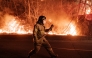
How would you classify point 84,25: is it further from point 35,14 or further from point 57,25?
point 35,14

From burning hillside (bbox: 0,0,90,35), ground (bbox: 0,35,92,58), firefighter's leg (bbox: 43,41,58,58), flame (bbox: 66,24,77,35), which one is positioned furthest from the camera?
burning hillside (bbox: 0,0,90,35)

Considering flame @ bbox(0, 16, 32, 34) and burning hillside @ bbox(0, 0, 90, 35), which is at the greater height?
burning hillside @ bbox(0, 0, 90, 35)

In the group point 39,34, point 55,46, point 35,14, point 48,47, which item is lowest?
point 55,46

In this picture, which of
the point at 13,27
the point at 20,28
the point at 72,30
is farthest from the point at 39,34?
the point at 13,27

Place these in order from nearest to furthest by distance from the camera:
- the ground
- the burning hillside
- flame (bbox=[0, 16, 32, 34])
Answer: the ground
the burning hillside
flame (bbox=[0, 16, 32, 34])

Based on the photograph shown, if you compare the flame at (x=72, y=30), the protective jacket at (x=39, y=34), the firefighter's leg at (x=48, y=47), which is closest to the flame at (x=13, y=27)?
the flame at (x=72, y=30)

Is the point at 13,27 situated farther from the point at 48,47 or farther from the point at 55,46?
the point at 48,47

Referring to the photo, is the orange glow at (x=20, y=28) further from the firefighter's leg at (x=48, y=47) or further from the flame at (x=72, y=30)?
the firefighter's leg at (x=48, y=47)

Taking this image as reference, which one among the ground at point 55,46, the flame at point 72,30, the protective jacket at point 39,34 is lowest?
the ground at point 55,46

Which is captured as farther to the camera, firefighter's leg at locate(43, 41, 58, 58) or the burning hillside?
the burning hillside

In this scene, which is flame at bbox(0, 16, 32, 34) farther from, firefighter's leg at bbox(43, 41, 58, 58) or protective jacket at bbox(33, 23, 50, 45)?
protective jacket at bbox(33, 23, 50, 45)

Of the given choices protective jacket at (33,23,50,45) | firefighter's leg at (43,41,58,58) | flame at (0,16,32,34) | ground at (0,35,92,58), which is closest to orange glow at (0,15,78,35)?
flame at (0,16,32,34)

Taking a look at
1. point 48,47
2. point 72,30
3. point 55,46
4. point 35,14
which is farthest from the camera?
point 35,14

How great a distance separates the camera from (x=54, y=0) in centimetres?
1736
